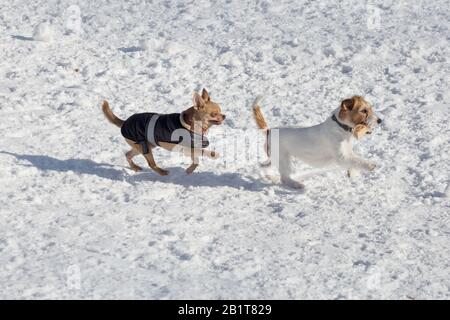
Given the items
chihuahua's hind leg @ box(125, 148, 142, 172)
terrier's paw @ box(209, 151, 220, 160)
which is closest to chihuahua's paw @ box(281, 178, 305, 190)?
terrier's paw @ box(209, 151, 220, 160)

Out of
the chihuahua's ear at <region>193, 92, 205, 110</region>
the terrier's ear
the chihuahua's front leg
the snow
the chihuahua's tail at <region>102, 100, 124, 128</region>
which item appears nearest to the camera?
the terrier's ear

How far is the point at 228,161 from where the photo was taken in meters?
7.96

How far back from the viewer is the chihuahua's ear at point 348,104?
677 cm

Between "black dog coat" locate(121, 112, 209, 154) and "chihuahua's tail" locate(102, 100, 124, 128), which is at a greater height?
"chihuahua's tail" locate(102, 100, 124, 128)

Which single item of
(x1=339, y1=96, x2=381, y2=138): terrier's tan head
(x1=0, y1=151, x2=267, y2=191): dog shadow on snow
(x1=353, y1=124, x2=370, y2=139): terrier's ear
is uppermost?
(x1=339, y1=96, x2=381, y2=138): terrier's tan head

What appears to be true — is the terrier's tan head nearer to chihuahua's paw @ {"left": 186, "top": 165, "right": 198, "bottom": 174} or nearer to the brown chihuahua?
the brown chihuahua

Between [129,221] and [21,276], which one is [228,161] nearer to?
[129,221]

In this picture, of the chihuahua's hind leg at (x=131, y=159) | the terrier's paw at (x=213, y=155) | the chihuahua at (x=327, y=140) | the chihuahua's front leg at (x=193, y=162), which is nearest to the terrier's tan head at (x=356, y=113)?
the chihuahua at (x=327, y=140)

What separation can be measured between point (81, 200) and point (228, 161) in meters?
1.64

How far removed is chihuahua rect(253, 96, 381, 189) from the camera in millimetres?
6828

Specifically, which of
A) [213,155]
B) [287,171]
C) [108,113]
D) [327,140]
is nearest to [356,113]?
[327,140]

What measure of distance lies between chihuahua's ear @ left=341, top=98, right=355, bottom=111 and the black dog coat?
129 centimetres

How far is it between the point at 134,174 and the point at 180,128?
0.79m

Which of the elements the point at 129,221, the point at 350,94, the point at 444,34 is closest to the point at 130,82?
the point at 350,94
